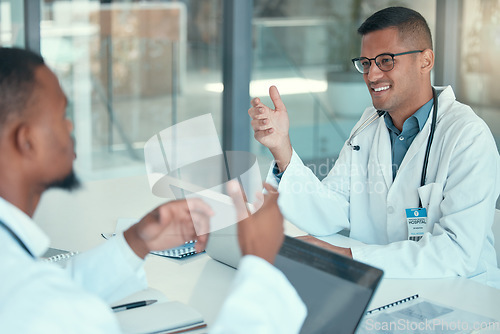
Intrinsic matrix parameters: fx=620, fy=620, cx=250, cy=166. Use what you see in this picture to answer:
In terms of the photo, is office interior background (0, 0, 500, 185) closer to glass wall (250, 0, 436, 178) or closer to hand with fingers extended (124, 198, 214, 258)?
glass wall (250, 0, 436, 178)

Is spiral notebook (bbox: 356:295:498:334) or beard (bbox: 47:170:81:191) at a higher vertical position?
beard (bbox: 47:170:81:191)

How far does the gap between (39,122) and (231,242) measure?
1.96 feet

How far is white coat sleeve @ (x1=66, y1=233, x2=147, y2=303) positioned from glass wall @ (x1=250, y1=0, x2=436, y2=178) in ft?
9.38

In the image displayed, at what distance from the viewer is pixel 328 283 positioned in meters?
1.05

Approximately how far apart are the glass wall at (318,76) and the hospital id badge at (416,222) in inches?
88.7

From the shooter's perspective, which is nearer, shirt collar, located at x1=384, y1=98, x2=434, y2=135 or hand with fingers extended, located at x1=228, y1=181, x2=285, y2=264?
hand with fingers extended, located at x1=228, y1=181, x2=285, y2=264

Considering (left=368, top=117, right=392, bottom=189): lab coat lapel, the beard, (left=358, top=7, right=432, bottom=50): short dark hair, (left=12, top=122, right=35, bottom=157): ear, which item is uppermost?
(left=358, top=7, right=432, bottom=50): short dark hair

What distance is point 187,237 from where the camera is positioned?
1.22 m

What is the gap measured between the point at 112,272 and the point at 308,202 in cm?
86

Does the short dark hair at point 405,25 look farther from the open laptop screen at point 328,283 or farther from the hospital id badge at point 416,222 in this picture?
the open laptop screen at point 328,283

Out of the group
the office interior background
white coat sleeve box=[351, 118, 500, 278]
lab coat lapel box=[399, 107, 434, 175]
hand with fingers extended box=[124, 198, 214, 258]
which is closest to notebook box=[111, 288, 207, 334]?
hand with fingers extended box=[124, 198, 214, 258]

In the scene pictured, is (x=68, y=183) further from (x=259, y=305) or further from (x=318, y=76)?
(x=318, y=76)

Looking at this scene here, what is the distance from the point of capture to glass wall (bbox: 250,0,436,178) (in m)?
4.02

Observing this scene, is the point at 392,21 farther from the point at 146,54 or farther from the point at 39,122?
the point at 146,54
